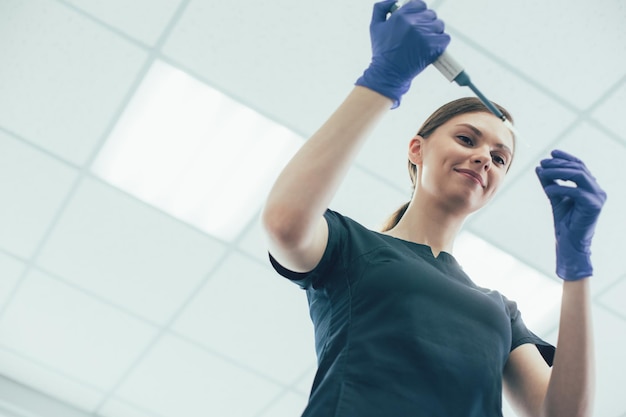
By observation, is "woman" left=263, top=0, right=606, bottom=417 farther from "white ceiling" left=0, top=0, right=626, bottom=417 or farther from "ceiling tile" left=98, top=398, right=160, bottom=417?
"ceiling tile" left=98, top=398, right=160, bottom=417

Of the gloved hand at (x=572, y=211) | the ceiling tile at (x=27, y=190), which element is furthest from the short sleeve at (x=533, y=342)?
the ceiling tile at (x=27, y=190)

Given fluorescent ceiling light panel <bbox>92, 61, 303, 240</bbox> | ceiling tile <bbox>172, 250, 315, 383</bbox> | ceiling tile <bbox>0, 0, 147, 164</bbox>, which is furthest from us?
ceiling tile <bbox>172, 250, 315, 383</bbox>

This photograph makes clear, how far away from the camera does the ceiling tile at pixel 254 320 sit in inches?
112

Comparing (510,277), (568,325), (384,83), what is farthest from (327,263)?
(510,277)

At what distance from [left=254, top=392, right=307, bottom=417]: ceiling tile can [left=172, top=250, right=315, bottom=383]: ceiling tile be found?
17 centimetres

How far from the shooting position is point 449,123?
3.66ft

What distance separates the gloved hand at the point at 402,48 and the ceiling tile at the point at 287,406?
9.07 feet

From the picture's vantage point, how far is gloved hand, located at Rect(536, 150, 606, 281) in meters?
0.98

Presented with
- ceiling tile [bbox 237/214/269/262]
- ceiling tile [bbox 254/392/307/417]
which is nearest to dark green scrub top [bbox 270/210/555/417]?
ceiling tile [bbox 237/214/269/262]

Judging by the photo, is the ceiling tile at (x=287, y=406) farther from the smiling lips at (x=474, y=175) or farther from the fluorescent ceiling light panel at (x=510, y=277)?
the smiling lips at (x=474, y=175)

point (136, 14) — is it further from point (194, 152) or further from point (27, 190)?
point (27, 190)

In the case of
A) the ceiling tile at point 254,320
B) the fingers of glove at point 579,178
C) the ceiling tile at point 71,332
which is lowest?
the fingers of glove at point 579,178

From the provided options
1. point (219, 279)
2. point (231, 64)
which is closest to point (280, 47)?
point (231, 64)

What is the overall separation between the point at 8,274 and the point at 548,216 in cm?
238
